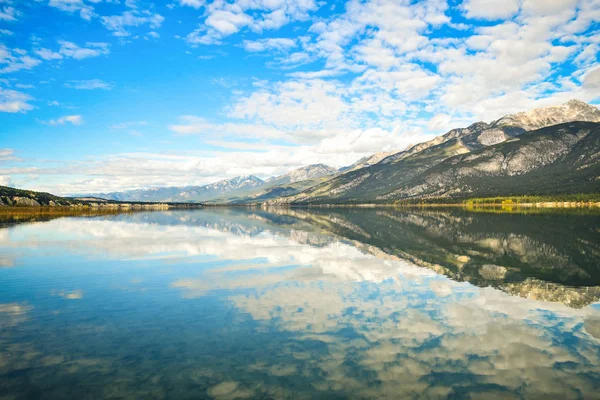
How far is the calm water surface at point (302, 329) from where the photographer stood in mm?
15555

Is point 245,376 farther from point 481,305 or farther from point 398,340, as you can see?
point 481,305

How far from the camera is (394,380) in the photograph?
1596 centimetres

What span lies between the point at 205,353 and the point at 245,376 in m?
3.51

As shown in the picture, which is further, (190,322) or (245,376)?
(190,322)

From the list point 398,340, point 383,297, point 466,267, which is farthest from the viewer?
point 466,267

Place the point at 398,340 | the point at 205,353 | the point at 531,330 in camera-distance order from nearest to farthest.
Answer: the point at 205,353, the point at 398,340, the point at 531,330

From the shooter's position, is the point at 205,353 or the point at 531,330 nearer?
the point at 205,353

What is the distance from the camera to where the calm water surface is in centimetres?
1555

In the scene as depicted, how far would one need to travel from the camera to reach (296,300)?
29.3 m

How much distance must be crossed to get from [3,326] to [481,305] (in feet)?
107

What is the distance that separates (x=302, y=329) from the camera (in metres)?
22.5

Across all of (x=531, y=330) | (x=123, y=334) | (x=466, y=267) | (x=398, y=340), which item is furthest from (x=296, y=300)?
(x=466, y=267)

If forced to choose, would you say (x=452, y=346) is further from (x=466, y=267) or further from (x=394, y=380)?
(x=466, y=267)

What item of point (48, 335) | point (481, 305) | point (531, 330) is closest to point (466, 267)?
point (481, 305)
